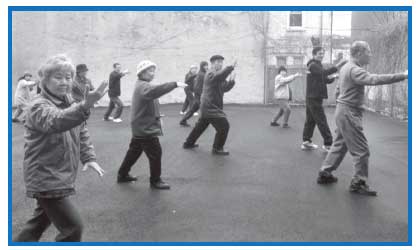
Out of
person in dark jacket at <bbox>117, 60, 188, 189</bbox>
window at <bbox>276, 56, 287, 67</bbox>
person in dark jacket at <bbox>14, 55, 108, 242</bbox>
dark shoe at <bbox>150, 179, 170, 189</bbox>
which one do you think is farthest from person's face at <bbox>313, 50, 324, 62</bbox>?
window at <bbox>276, 56, 287, 67</bbox>

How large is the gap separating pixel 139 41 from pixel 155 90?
1827 centimetres

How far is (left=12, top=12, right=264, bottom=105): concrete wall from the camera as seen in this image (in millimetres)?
23391

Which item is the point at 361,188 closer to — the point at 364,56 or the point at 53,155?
the point at 364,56

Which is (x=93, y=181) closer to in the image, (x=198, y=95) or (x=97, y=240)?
(x=97, y=240)

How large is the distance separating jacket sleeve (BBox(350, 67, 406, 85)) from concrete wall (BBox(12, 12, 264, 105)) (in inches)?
718

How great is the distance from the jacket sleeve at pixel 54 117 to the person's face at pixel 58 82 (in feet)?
0.45

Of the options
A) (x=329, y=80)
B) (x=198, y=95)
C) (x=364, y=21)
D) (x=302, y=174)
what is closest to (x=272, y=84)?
(x=364, y=21)

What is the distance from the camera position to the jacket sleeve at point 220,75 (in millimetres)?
8258

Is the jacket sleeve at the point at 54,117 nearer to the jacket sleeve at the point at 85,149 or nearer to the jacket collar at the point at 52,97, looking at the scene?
the jacket collar at the point at 52,97

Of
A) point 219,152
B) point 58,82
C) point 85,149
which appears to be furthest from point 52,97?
point 219,152

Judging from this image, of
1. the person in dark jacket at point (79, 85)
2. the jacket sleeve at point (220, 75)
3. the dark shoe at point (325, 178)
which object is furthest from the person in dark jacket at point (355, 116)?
the person in dark jacket at point (79, 85)

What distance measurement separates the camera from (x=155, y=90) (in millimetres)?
6031

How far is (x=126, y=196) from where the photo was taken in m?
6.05

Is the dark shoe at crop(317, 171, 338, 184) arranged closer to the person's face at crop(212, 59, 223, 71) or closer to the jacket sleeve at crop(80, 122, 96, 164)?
the person's face at crop(212, 59, 223, 71)
